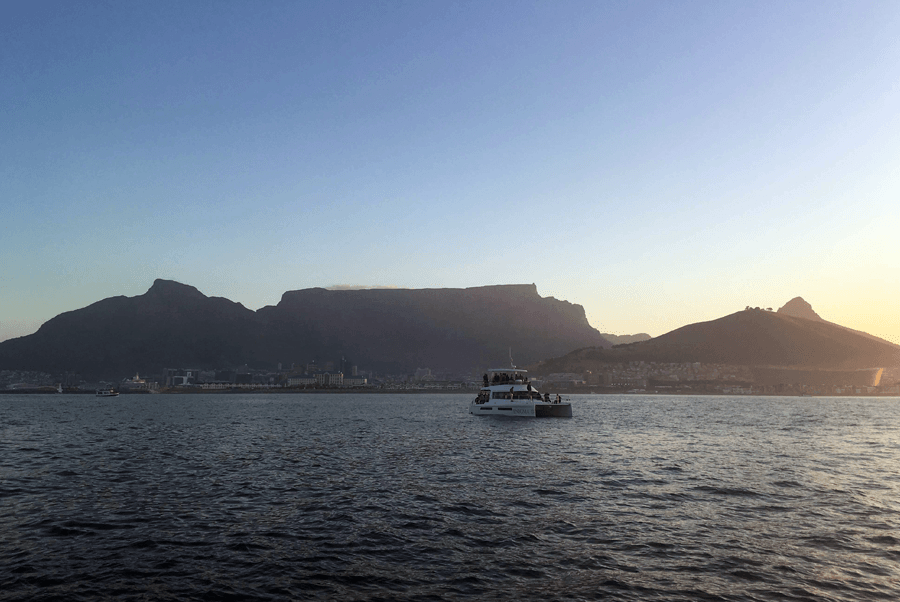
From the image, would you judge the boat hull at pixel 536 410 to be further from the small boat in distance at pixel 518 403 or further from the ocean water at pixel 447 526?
the ocean water at pixel 447 526

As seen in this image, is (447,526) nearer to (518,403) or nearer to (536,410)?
(518,403)

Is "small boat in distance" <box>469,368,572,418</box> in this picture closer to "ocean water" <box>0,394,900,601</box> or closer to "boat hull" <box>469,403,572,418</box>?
"boat hull" <box>469,403,572,418</box>

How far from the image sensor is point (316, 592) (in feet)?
48.7

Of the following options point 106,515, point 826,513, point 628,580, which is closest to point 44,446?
point 106,515

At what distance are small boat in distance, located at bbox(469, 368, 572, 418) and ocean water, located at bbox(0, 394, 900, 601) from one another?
1776 inches

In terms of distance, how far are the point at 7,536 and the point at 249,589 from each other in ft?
39.0

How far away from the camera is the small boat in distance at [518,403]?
90.8 metres

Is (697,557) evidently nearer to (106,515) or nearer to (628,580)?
(628,580)

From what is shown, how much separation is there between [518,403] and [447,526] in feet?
232

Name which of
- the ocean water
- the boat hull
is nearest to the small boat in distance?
the boat hull

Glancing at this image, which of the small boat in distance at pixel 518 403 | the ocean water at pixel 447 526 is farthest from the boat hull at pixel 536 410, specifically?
the ocean water at pixel 447 526

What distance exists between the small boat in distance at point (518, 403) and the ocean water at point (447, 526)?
1776 inches

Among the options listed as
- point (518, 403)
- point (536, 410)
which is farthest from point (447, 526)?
point (536, 410)

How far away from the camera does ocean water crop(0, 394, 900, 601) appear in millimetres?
15414
